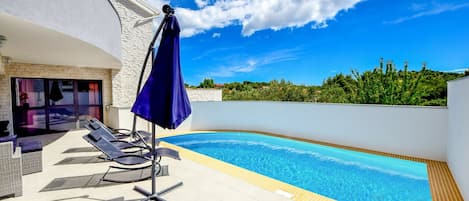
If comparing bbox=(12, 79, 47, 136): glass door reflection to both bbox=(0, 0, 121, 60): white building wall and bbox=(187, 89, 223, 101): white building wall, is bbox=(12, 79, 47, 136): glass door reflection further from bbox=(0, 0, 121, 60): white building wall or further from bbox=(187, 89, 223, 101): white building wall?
bbox=(187, 89, 223, 101): white building wall

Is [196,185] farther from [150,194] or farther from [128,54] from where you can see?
[128,54]

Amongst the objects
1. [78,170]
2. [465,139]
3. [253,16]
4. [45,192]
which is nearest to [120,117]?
[78,170]

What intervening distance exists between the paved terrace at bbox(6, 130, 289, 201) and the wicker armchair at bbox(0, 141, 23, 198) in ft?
0.48

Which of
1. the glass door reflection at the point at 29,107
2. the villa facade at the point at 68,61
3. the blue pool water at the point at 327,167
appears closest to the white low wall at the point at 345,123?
the blue pool water at the point at 327,167

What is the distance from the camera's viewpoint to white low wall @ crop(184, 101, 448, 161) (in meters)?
7.73

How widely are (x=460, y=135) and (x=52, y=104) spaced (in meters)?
14.4

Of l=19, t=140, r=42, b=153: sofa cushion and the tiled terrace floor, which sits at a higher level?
l=19, t=140, r=42, b=153: sofa cushion

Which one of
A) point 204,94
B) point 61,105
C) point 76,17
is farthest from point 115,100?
point 76,17

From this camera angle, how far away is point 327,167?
24.4ft

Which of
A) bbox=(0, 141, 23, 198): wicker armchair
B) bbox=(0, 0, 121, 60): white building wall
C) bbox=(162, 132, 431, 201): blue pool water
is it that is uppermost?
bbox=(0, 0, 121, 60): white building wall

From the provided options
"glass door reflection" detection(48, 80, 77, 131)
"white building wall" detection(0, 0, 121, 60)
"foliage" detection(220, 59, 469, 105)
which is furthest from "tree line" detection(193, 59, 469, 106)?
"glass door reflection" detection(48, 80, 77, 131)

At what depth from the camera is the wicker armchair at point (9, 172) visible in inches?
146

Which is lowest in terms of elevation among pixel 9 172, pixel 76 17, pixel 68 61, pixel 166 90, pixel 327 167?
pixel 327 167

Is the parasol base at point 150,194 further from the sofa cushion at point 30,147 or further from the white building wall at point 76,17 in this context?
the white building wall at point 76,17
